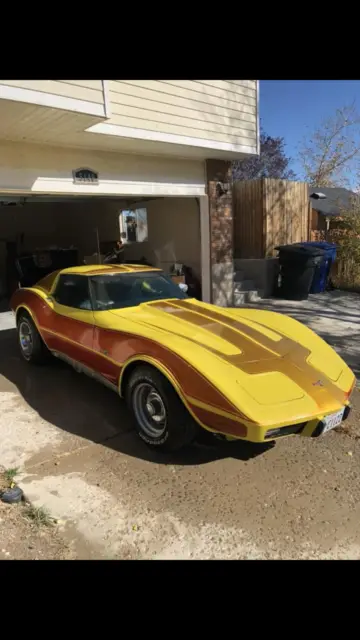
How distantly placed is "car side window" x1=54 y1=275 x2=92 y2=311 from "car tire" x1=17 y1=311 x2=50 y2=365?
68 centimetres

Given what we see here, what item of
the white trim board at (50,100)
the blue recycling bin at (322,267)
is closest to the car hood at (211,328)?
the white trim board at (50,100)

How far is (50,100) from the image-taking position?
4875 millimetres

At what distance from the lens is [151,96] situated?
22.4ft

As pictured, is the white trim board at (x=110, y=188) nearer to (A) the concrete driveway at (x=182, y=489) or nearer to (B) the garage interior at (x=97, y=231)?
(B) the garage interior at (x=97, y=231)

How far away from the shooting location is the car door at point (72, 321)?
166 inches

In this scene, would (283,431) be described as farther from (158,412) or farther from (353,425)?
(353,425)

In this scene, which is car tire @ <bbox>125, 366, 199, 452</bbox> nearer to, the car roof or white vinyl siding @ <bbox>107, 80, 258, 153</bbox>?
the car roof

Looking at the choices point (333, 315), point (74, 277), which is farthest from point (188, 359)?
point (333, 315)

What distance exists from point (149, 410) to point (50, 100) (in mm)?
3610

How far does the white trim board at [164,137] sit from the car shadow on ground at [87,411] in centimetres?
330

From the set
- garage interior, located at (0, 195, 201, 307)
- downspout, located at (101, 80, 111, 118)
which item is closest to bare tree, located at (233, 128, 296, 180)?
garage interior, located at (0, 195, 201, 307)
